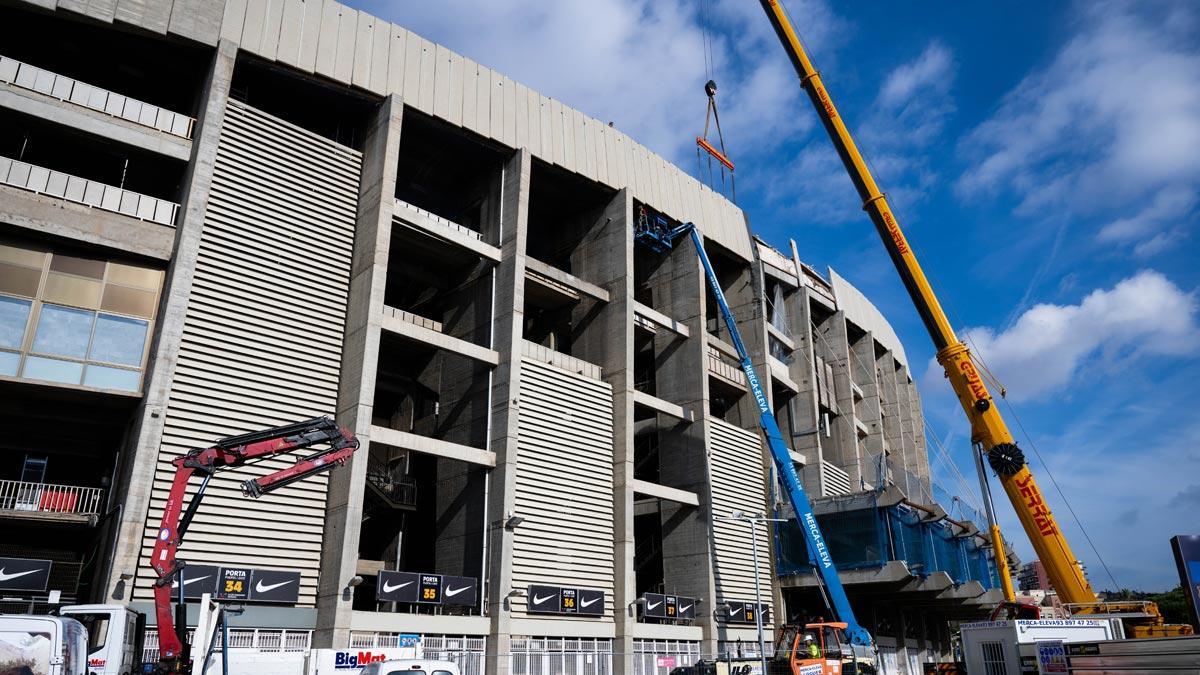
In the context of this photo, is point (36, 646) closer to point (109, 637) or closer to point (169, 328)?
point (109, 637)

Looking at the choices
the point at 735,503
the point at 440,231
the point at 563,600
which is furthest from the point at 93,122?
the point at 735,503

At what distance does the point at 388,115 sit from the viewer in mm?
35594

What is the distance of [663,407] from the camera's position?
44625mm

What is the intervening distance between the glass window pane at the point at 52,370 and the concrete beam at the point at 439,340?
34.4 ft

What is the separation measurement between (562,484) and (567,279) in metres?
10.5

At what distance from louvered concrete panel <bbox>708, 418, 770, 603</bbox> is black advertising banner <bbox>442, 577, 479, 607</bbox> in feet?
48.6

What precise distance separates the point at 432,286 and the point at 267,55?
1383 centimetres

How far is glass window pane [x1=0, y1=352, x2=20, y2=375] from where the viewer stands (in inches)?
1039

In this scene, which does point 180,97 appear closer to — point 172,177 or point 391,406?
point 172,177

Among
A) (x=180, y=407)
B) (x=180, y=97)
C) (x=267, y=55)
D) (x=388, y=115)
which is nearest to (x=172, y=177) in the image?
(x=180, y=97)

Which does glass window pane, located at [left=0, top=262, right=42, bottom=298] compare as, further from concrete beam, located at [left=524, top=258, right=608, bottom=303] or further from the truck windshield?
concrete beam, located at [left=524, top=258, right=608, bottom=303]

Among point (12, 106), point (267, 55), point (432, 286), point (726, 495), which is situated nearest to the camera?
point (12, 106)

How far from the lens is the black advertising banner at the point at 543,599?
3456cm

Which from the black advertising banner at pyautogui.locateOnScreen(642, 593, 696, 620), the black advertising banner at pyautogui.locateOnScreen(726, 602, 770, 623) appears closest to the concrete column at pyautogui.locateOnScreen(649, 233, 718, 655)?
the black advertising banner at pyautogui.locateOnScreen(642, 593, 696, 620)
